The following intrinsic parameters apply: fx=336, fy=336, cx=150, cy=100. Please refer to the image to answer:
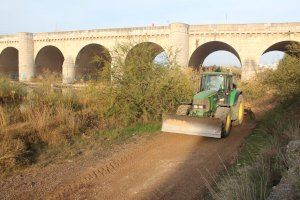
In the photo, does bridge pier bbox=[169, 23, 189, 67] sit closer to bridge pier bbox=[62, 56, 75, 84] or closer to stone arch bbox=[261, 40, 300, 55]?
stone arch bbox=[261, 40, 300, 55]

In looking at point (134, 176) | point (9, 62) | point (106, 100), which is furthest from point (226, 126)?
point (9, 62)

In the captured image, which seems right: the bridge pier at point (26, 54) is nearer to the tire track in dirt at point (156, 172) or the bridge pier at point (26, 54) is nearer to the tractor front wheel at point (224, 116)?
the tractor front wheel at point (224, 116)

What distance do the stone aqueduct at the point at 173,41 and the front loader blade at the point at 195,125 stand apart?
1098cm

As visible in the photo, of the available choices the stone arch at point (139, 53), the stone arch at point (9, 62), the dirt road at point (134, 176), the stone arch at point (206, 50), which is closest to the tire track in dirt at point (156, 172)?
the dirt road at point (134, 176)

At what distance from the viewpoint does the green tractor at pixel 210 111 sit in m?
8.22

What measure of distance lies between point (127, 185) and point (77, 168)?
51.4 inches

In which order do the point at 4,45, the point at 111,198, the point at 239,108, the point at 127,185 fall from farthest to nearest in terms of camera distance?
1. the point at 4,45
2. the point at 239,108
3. the point at 127,185
4. the point at 111,198

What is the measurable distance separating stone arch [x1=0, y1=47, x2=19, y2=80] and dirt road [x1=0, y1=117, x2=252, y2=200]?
1572 inches

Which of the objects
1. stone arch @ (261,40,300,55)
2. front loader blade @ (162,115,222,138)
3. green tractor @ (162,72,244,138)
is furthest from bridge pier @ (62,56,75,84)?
front loader blade @ (162,115,222,138)

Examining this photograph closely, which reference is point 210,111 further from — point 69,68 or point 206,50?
point 69,68

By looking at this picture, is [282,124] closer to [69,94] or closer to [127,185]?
[127,185]

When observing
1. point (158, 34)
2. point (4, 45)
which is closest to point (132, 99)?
point (158, 34)

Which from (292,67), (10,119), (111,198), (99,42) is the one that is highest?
(99,42)

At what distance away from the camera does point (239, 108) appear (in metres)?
10.4
